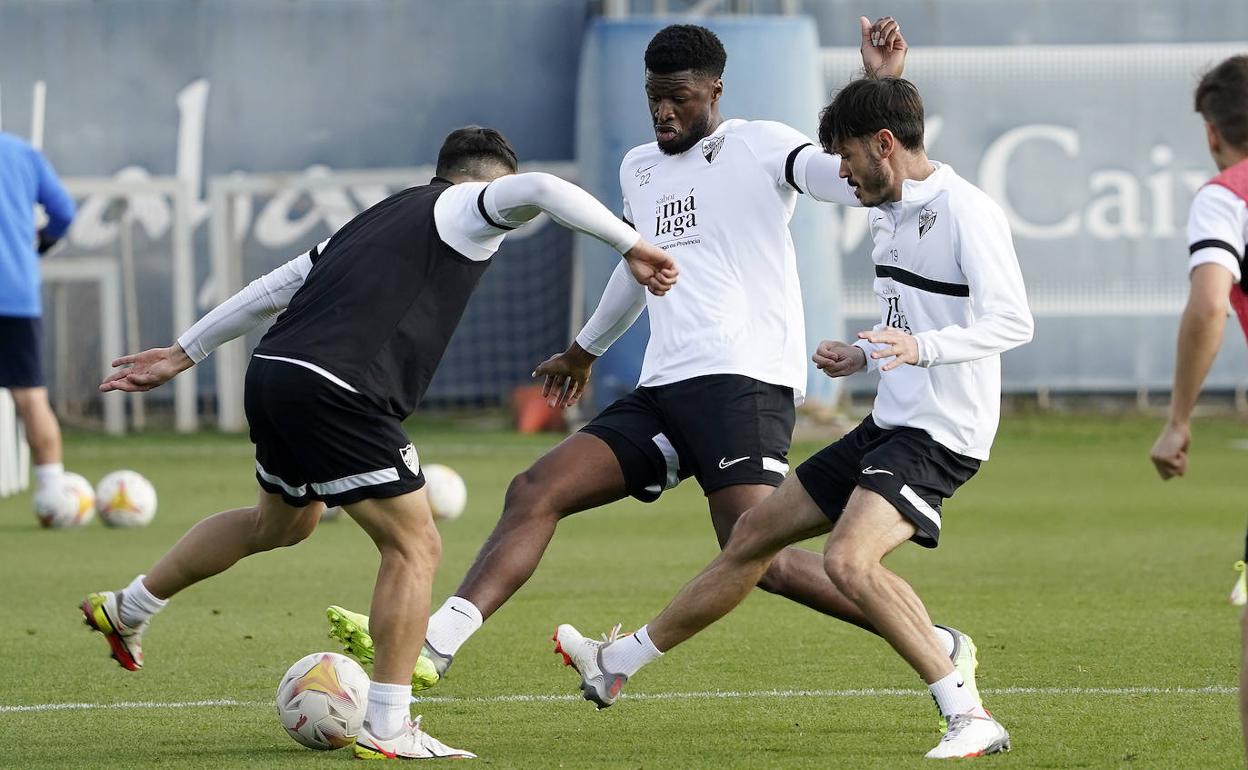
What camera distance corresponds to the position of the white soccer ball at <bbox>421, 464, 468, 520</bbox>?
38.9 feet

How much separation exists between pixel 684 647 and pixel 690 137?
2078 millimetres

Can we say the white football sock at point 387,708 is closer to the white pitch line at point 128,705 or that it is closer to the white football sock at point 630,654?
the white football sock at point 630,654

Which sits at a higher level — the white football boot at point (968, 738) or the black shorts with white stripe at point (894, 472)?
the black shorts with white stripe at point (894, 472)

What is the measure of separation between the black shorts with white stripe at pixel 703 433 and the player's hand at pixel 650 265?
1087 millimetres

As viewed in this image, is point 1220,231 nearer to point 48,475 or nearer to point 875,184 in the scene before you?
point 875,184

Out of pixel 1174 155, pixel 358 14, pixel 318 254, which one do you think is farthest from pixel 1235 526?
pixel 358 14

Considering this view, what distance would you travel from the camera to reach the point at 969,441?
529 cm

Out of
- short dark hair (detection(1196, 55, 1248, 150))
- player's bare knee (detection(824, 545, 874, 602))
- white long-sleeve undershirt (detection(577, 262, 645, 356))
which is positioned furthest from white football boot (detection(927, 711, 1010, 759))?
white long-sleeve undershirt (detection(577, 262, 645, 356))

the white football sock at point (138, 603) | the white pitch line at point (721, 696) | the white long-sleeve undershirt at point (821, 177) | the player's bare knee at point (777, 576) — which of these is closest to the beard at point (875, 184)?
the white long-sleeve undershirt at point (821, 177)

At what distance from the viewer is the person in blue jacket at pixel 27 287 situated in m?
11.1

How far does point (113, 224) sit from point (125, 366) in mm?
16445

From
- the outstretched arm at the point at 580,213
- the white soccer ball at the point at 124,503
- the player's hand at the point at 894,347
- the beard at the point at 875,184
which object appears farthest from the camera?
the white soccer ball at the point at 124,503

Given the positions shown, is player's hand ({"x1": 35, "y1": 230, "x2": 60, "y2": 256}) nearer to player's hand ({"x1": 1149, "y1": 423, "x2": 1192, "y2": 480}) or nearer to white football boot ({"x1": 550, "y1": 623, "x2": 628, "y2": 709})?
white football boot ({"x1": 550, "y1": 623, "x2": 628, "y2": 709})

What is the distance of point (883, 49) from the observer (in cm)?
611
